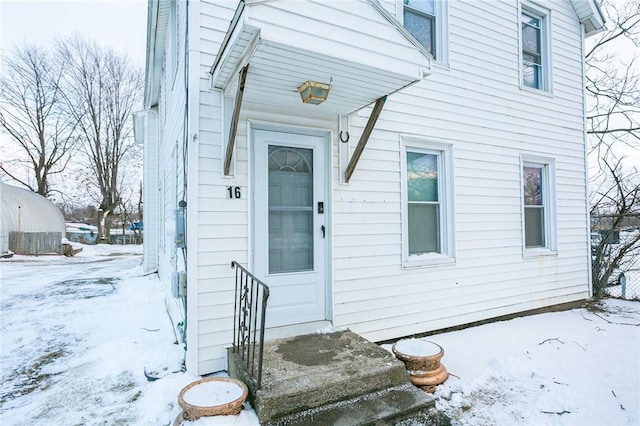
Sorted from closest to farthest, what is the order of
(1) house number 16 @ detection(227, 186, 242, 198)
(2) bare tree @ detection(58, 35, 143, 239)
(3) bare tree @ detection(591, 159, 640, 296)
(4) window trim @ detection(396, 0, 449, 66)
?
(1) house number 16 @ detection(227, 186, 242, 198) → (4) window trim @ detection(396, 0, 449, 66) → (3) bare tree @ detection(591, 159, 640, 296) → (2) bare tree @ detection(58, 35, 143, 239)

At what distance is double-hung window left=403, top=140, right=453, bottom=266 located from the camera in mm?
4352

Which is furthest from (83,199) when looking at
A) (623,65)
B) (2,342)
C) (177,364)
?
(623,65)

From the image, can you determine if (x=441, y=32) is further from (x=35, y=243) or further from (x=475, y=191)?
(x=35, y=243)

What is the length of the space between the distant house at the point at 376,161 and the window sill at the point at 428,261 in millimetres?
22

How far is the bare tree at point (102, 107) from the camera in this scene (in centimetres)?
2058

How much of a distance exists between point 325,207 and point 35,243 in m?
17.0

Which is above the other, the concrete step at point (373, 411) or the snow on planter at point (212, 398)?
the snow on planter at point (212, 398)

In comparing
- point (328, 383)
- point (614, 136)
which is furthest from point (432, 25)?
point (614, 136)

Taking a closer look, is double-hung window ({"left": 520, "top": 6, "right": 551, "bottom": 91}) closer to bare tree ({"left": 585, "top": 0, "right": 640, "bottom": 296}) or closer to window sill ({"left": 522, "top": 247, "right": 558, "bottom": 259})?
window sill ({"left": 522, "top": 247, "right": 558, "bottom": 259})

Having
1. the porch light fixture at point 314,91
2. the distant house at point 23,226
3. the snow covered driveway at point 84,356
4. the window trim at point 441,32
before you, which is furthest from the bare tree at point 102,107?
the porch light fixture at point 314,91

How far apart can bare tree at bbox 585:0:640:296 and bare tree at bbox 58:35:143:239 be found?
22.8m

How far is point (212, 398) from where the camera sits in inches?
90.1

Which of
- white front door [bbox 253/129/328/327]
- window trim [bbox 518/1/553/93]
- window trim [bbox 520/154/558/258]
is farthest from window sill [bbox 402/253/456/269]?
window trim [bbox 518/1/553/93]

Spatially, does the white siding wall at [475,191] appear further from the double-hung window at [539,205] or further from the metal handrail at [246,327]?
the metal handrail at [246,327]
